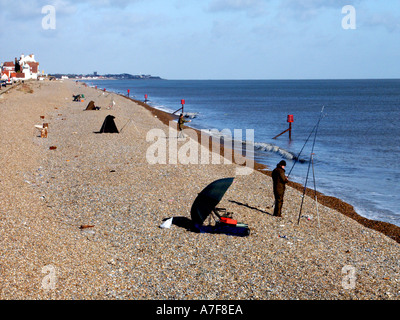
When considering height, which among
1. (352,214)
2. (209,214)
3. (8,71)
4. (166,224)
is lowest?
(352,214)

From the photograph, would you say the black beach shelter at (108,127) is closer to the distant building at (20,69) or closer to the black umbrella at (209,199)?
the black umbrella at (209,199)

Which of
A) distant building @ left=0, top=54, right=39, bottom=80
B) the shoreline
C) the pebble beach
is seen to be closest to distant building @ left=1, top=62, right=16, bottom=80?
distant building @ left=0, top=54, right=39, bottom=80

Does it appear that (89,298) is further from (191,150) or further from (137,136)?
(137,136)

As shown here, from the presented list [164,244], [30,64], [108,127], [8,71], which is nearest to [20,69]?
[8,71]

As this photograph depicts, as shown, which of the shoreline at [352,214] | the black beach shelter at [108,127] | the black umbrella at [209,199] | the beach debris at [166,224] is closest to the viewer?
the black umbrella at [209,199]

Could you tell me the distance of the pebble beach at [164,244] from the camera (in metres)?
8.20

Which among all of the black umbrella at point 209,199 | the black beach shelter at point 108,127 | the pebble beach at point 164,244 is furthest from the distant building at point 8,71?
the black umbrella at point 209,199

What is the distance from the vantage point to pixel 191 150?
24812mm

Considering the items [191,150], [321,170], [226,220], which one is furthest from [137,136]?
[226,220]

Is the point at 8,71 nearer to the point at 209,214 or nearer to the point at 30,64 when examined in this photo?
the point at 30,64

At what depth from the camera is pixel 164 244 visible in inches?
413

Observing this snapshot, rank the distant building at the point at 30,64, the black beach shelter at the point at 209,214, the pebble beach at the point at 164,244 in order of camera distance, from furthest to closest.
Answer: the distant building at the point at 30,64, the black beach shelter at the point at 209,214, the pebble beach at the point at 164,244

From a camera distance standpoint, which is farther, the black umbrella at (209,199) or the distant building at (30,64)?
the distant building at (30,64)

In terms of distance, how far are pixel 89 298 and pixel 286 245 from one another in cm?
525
